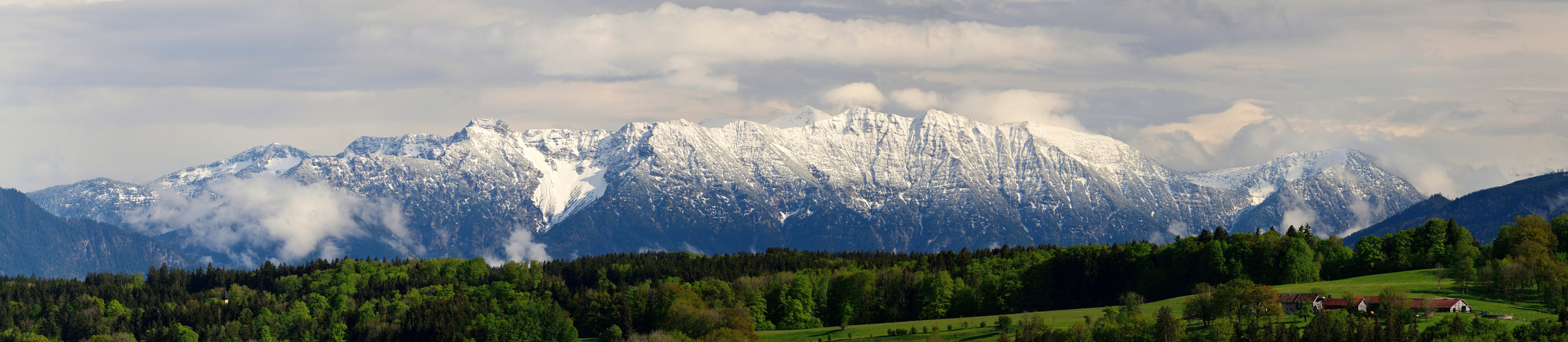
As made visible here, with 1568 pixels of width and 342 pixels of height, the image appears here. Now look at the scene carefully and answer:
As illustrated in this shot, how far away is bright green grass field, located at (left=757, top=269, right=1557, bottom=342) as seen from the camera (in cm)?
14888

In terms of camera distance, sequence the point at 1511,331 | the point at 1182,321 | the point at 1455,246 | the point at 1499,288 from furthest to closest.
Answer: the point at 1455,246 → the point at 1499,288 → the point at 1182,321 → the point at 1511,331

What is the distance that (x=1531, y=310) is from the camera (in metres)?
147

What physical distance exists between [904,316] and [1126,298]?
36072mm

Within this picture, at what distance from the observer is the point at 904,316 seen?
198 metres

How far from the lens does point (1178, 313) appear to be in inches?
6181

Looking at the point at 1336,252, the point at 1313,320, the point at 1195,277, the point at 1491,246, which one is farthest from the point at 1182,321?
the point at 1491,246

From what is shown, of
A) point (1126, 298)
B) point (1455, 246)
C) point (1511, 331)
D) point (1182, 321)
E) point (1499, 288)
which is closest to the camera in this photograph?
point (1511, 331)

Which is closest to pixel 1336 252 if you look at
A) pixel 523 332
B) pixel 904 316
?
pixel 904 316

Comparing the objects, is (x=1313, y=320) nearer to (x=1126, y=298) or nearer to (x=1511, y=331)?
(x=1511, y=331)

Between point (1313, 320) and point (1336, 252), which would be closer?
point (1313, 320)

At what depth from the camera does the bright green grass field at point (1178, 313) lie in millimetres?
148875

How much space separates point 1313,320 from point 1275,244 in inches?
2340

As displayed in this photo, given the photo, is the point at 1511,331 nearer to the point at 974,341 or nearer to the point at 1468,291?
the point at 1468,291

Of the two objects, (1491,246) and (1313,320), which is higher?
(1491,246)
